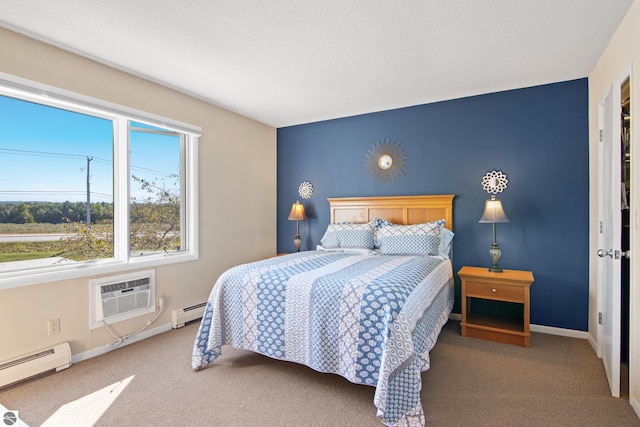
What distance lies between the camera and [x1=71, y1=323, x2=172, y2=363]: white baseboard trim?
8.44ft

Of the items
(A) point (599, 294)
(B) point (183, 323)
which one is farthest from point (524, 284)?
(B) point (183, 323)

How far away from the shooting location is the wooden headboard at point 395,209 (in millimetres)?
3605

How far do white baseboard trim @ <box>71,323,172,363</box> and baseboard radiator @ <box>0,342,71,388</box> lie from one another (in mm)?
120

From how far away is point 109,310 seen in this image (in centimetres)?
275

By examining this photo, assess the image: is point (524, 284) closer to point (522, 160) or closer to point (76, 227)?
point (522, 160)

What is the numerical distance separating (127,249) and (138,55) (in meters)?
1.72

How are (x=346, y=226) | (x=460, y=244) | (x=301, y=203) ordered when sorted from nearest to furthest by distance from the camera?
1. (x=460, y=244)
2. (x=346, y=226)
3. (x=301, y=203)

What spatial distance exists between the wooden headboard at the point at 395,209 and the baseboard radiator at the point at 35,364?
3052 millimetres

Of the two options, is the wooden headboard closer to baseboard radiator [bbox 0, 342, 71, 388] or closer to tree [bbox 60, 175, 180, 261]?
tree [bbox 60, 175, 180, 261]

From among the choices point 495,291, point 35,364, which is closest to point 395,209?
point 495,291

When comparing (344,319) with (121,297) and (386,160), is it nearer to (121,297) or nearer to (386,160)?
(121,297)

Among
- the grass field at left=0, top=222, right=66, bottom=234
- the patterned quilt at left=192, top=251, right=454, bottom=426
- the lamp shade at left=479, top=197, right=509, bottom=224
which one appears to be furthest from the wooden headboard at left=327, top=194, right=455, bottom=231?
the grass field at left=0, top=222, right=66, bottom=234

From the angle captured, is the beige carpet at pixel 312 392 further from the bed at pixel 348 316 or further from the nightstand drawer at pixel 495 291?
the nightstand drawer at pixel 495 291

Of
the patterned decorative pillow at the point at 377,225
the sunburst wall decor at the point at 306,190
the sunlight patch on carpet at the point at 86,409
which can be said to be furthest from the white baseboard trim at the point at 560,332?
the sunlight patch on carpet at the point at 86,409
